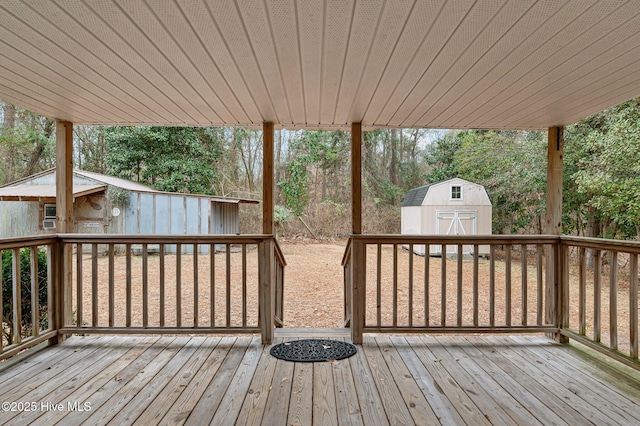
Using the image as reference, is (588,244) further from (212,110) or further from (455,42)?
(212,110)

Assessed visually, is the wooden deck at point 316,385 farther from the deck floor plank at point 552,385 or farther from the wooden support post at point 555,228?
the wooden support post at point 555,228

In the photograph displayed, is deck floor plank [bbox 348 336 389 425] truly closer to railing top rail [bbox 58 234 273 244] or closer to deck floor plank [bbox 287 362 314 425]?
deck floor plank [bbox 287 362 314 425]

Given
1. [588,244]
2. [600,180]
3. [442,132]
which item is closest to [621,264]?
[600,180]

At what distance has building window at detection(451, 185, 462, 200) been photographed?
877 centimetres

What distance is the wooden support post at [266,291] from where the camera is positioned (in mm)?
3080

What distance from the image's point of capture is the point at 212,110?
299cm

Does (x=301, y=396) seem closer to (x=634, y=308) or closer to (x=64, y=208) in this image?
(x=634, y=308)

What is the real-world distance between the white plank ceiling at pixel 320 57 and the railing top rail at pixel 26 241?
3.39 ft

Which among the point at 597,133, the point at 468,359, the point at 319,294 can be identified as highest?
the point at 597,133

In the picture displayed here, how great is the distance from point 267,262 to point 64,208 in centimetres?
191

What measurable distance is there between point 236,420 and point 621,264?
10.1 metres

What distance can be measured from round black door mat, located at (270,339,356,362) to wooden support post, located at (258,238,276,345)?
0.52 ft

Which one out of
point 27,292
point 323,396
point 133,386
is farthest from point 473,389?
point 27,292

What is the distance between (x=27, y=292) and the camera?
3.67 metres
